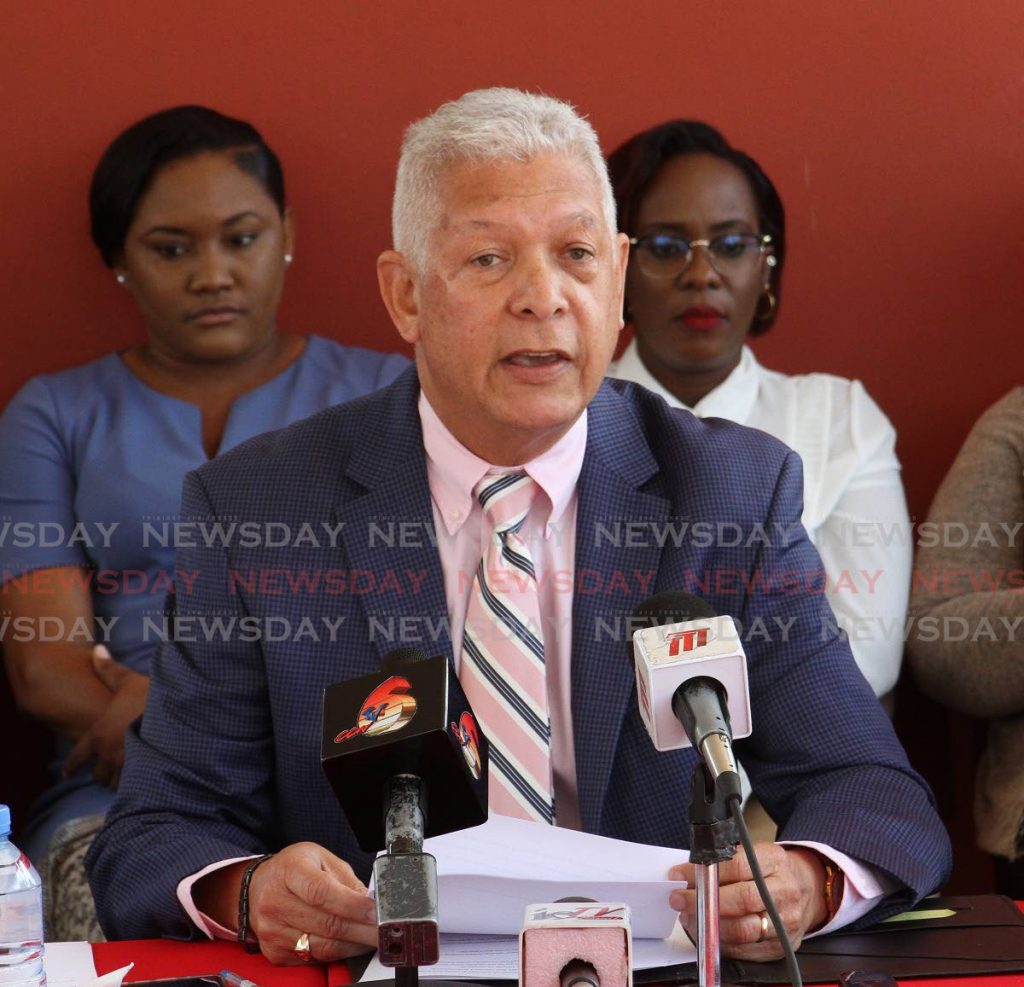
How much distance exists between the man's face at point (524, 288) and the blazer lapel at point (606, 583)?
134mm

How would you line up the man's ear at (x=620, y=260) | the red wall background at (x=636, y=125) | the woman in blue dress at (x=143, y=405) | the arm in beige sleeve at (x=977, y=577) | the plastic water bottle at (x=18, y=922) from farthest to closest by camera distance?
the red wall background at (x=636, y=125)
the woman in blue dress at (x=143, y=405)
the arm in beige sleeve at (x=977, y=577)
the man's ear at (x=620, y=260)
the plastic water bottle at (x=18, y=922)

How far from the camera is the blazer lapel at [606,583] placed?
183 centimetres

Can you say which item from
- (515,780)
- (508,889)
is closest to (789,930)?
(508,889)

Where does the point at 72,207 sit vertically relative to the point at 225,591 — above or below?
above

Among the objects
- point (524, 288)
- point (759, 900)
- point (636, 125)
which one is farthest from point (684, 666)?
point (636, 125)

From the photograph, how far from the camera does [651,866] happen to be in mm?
1485

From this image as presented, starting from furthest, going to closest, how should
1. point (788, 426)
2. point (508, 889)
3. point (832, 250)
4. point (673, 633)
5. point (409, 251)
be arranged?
point (832, 250), point (788, 426), point (409, 251), point (508, 889), point (673, 633)

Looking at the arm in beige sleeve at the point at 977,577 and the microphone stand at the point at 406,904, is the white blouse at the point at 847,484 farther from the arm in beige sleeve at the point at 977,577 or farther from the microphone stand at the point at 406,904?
the microphone stand at the point at 406,904

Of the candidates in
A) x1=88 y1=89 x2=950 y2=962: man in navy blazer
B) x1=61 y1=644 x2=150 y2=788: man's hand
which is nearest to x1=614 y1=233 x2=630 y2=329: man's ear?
x1=88 y1=89 x2=950 y2=962: man in navy blazer

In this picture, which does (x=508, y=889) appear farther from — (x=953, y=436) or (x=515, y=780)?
(x=953, y=436)

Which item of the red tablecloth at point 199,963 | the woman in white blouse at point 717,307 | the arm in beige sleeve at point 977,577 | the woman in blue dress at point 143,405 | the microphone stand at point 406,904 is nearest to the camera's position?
the microphone stand at point 406,904

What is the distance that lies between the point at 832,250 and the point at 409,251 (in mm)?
1573

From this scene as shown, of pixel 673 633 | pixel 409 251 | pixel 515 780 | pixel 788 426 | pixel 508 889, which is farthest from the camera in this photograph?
pixel 788 426

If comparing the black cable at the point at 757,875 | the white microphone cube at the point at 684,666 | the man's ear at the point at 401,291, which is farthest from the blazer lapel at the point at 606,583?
the black cable at the point at 757,875
